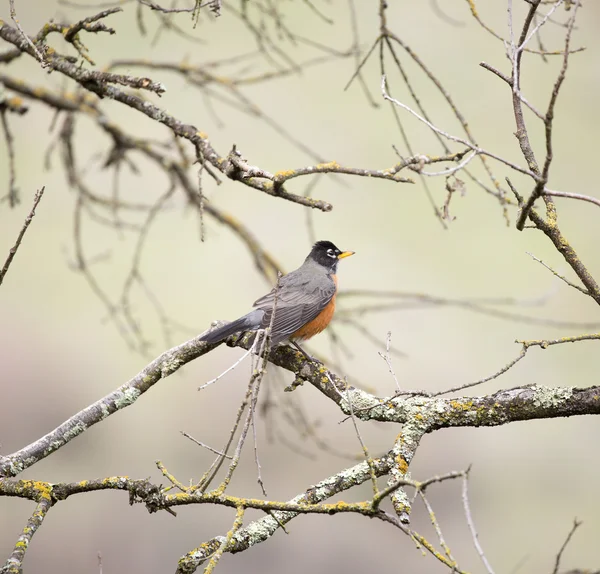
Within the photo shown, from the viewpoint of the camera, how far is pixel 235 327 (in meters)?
3.74

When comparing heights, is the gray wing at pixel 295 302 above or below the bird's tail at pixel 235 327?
above

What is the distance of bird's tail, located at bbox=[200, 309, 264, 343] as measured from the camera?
11.0 ft

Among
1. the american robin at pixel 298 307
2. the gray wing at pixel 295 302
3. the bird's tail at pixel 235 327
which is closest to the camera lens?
the bird's tail at pixel 235 327

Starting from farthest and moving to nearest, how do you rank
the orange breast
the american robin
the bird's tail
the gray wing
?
the orange breast → the gray wing → the american robin → the bird's tail

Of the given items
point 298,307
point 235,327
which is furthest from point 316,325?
point 235,327

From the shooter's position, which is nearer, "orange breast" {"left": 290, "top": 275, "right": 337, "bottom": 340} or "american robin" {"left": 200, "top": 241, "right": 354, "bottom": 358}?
"american robin" {"left": 200, "top": 241, "right": 354, "bottom": 358}

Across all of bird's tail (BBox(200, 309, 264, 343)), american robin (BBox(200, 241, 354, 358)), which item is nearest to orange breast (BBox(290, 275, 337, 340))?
american robin (BBox(200, 241, 354, 358))

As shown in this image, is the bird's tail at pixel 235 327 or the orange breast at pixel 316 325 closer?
the bird's tail at pixel 235 327

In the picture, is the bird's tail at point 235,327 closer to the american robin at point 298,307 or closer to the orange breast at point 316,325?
the american robin at point 298,307

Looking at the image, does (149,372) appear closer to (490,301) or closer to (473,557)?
(490,301)

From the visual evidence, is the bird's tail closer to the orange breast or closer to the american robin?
the american robin

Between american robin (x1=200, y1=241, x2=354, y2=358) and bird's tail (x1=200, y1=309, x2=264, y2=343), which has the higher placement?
american robin (x1=200, y1=241, x2=354, y2=358)

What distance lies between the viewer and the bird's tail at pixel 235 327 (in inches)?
132

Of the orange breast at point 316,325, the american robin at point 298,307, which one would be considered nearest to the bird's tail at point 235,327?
the american robin at point 298,307
